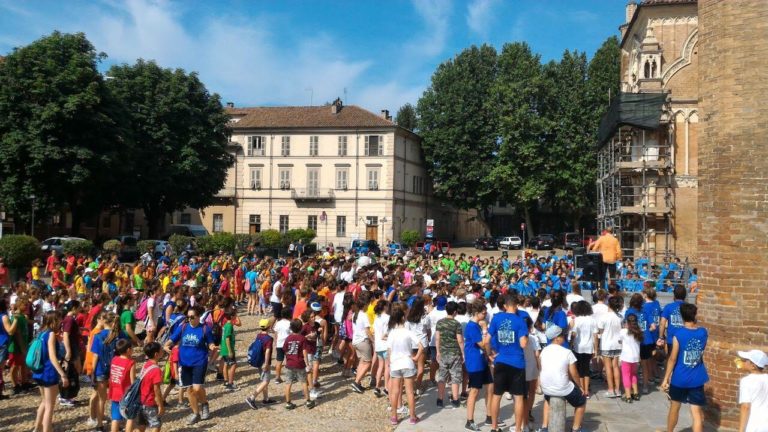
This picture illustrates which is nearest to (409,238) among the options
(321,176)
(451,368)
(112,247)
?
(321,176)

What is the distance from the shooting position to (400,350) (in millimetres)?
8555

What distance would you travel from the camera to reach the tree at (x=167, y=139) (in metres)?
38.9

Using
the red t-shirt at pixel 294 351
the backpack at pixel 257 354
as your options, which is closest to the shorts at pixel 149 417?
the red t-shirt at pixel 294 351

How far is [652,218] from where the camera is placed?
28.2 metres

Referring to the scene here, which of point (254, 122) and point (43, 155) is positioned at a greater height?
point (254, 122)

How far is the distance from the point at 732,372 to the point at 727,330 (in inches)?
23.3

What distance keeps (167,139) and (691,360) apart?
37.4 m

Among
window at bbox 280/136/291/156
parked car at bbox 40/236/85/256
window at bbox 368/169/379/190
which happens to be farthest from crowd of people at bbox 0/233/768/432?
window at bbox 280/136/291/156

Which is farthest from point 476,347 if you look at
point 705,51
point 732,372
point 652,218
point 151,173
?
point 151,173

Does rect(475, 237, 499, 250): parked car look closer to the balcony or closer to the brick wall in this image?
the balcony

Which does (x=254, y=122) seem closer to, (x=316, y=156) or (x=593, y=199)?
(x=316, y=156)

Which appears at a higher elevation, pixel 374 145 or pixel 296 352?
pixel 374 145

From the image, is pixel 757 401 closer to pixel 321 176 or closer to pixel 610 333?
pixel 610 333

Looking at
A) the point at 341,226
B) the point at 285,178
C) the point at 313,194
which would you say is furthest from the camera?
the point at 285,178
